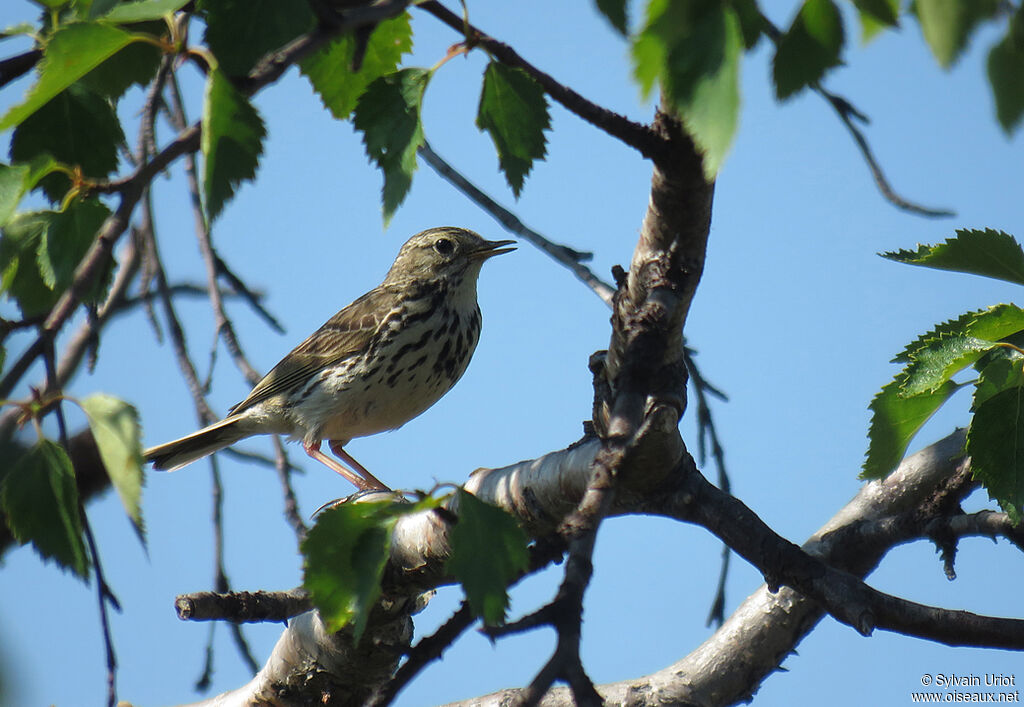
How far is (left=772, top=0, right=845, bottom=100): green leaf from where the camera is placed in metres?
1.64

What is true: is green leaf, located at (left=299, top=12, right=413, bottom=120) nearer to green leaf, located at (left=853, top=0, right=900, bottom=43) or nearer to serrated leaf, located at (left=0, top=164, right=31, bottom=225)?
serrated leaf, located at (left=0, top=164, right=31, bottom=225)

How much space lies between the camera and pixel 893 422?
2.82 m

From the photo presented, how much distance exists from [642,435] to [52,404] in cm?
168

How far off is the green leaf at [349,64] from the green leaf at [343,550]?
4.18 feet

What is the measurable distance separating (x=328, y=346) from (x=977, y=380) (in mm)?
5520

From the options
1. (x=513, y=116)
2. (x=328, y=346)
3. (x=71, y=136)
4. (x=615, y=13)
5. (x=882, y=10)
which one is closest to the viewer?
(x=882, y=10)

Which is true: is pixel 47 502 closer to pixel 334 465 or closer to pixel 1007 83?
pixel 1007 83

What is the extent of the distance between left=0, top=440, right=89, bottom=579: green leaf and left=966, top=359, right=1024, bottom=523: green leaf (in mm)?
2127

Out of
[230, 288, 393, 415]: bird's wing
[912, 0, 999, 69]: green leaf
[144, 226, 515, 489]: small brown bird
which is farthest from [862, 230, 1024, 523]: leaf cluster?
[230, 288, 393, 415]: bird's wing

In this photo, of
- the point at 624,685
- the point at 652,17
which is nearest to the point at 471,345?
the point at 624,685

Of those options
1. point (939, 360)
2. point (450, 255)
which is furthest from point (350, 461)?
point (939, 360)

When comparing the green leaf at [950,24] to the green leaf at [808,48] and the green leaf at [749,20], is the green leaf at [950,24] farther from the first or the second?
the green leaf at [808,48]

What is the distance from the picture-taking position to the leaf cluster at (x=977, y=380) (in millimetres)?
2574

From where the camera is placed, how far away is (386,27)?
2883 millimetres
